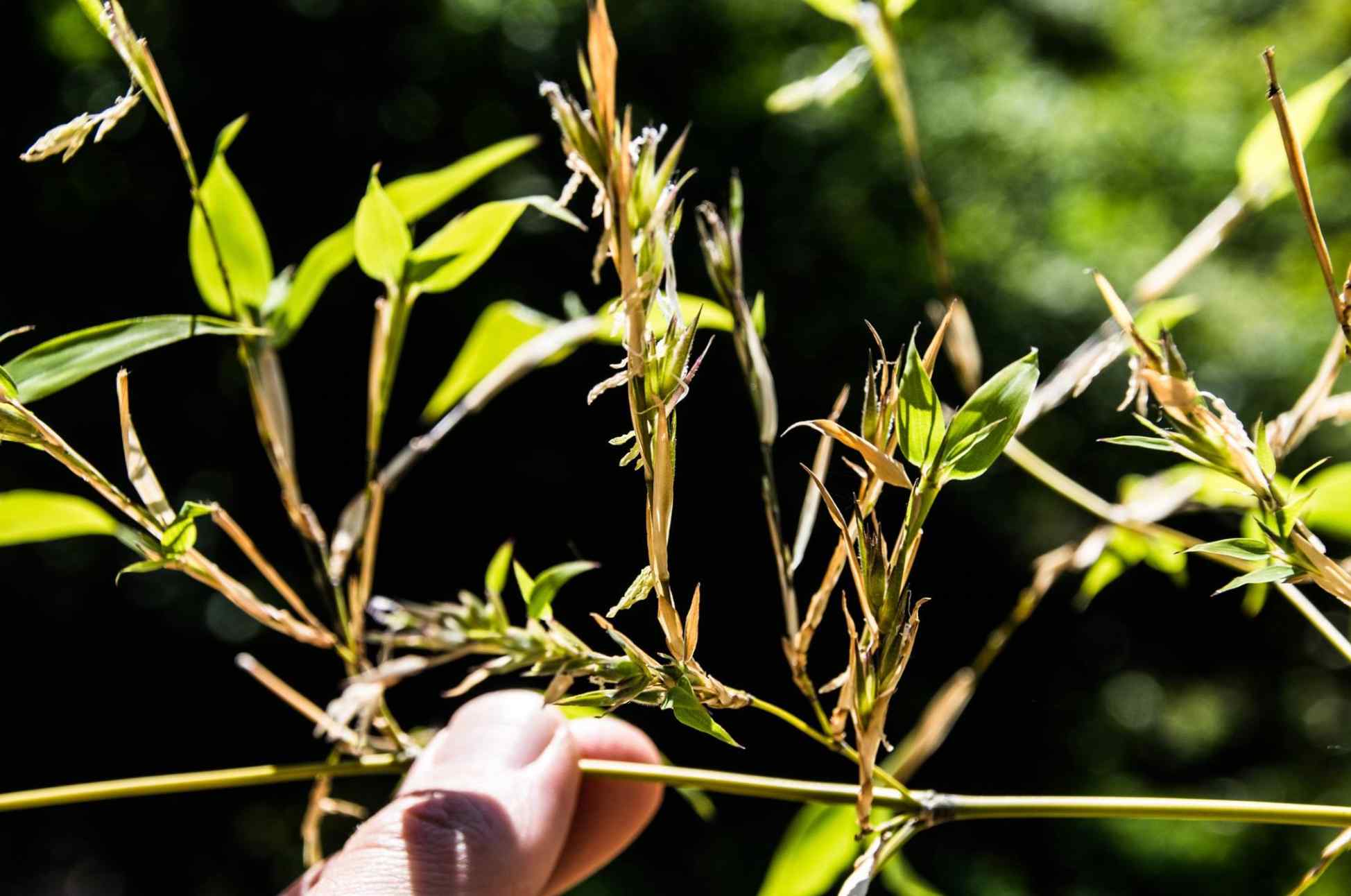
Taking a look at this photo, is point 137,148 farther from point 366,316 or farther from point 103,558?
point 103,558

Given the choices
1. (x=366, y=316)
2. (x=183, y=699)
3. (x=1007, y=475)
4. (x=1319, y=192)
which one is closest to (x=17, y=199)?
(x=366, y=316)

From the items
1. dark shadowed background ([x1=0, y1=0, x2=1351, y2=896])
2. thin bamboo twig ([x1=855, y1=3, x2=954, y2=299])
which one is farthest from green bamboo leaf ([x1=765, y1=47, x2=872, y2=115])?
dark shadowed background ([x1=0, y1=0, x2=1351, y2=896])

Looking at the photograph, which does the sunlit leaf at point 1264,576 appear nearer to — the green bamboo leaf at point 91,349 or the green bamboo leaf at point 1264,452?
the green bamboo leaf at point 1264,452

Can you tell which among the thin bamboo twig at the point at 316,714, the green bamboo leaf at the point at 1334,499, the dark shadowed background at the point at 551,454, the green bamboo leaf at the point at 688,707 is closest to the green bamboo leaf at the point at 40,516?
the thin bamboo twig at the point at 316,714

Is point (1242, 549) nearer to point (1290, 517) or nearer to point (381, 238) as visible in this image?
point (1290, 517)

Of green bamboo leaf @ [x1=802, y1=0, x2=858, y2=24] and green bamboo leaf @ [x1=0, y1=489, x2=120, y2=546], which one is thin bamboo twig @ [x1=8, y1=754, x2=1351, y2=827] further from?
green bamboo leaf @ [x1=802, y1=0, x2=858, y2=24]

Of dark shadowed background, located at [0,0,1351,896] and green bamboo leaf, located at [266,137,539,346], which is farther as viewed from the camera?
dark shadowed background, located at [0,0,1351,896]
